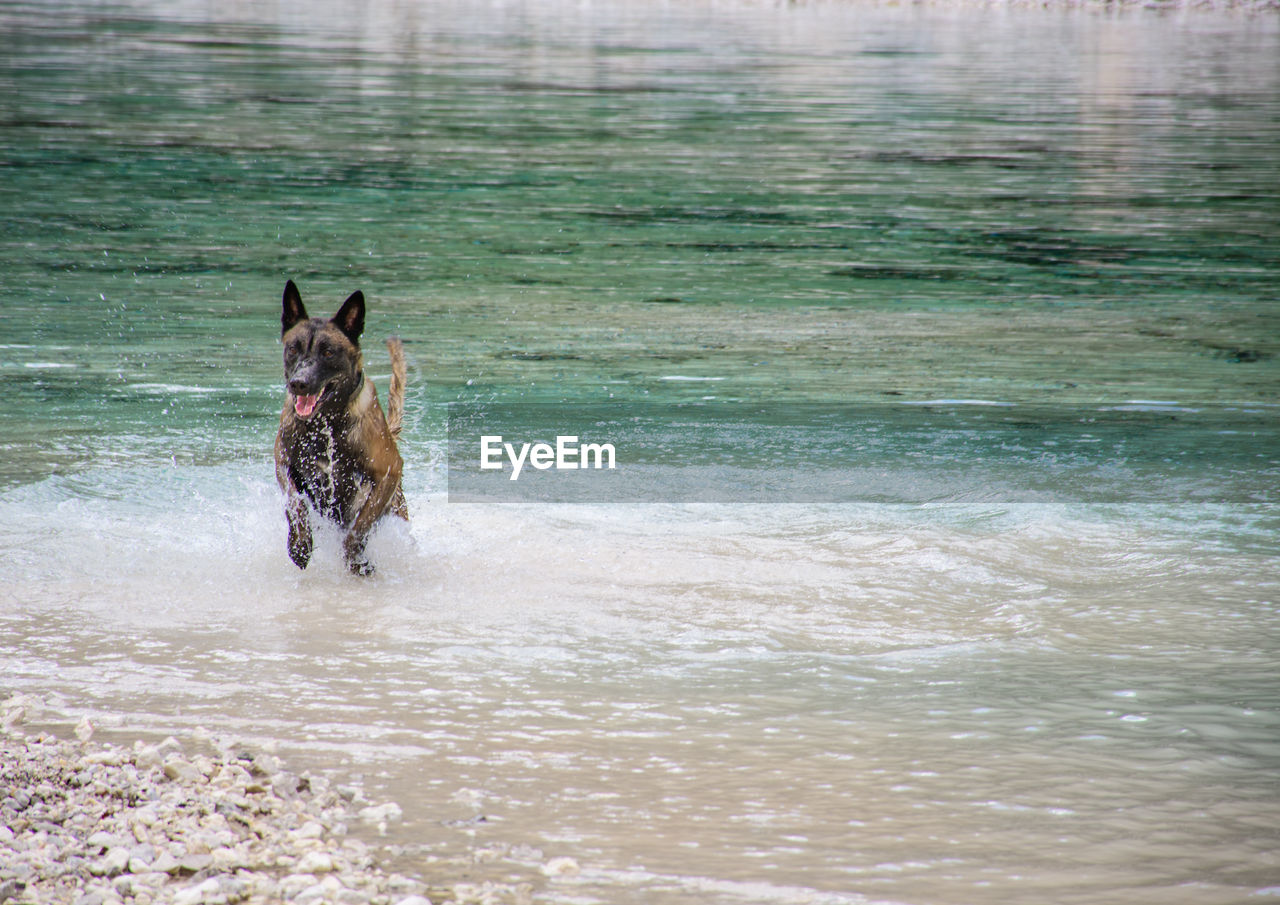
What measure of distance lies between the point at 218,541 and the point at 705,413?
431 centimetres

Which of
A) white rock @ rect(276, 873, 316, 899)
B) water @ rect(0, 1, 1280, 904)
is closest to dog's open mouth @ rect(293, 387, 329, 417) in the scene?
water @ rect(0, 1, 1280, 904)

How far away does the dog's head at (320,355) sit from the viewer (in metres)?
7.09

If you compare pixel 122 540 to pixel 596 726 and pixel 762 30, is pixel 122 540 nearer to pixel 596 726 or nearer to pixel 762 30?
pixel 596 726

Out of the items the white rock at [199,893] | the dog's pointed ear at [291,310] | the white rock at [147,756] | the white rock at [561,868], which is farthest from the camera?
the dog's pointed ear at [291,310]

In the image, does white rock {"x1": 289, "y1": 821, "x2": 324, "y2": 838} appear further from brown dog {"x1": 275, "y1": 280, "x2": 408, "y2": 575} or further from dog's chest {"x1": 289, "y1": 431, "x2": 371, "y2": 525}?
dog's chest {"x1": 289, "y1": 431, "x2": 371, "y2": 525}

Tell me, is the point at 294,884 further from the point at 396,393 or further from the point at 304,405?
the point at 396,393

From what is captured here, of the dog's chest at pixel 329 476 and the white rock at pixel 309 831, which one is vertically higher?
the dog's chest at pixel 329 476

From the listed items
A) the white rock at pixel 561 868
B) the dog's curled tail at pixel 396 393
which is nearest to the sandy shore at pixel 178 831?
the white rock at pixel 561 868

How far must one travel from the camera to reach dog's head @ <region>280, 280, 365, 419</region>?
7.09 metres

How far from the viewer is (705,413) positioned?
38.0 ft

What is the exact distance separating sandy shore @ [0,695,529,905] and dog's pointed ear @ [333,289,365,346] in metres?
2.51

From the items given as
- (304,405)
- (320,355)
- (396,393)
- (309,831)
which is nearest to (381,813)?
(309,831)

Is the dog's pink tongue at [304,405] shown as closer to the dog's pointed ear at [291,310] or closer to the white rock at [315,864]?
the dog's pointed ear at [291,310]

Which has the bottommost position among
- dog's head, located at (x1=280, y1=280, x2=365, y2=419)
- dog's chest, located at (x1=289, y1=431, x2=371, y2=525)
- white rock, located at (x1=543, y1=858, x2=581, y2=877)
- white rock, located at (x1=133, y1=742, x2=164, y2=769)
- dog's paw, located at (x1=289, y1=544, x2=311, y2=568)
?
white rock, located at (x1=543, y1=858, x2=581, y2=877)
